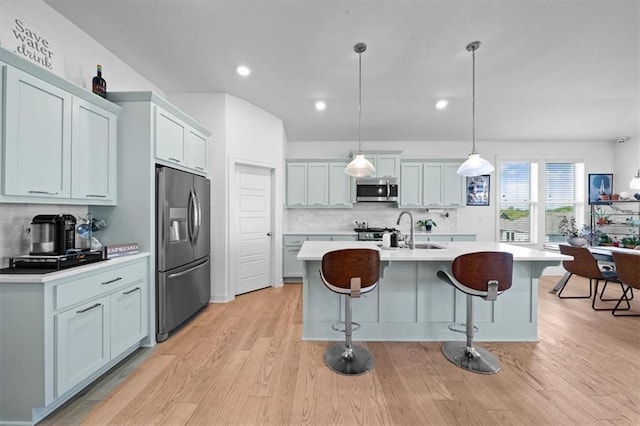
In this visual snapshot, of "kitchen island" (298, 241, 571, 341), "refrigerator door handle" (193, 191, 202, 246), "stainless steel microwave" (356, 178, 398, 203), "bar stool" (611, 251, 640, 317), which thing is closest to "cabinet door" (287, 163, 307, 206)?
"stainless steel microwave" (356, 178, 398, 203)

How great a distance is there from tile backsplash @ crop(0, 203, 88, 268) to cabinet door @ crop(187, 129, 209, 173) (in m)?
1.35

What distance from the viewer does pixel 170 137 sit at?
2646mm

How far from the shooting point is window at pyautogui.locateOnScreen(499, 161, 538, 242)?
5270 millimetres

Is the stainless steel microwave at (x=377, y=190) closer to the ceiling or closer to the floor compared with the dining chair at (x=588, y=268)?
closer to the ceiling

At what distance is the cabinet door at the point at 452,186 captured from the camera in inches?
195

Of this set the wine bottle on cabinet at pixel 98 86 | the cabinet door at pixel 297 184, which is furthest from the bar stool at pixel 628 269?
the wine bottle on cabinet at pixel 98 86

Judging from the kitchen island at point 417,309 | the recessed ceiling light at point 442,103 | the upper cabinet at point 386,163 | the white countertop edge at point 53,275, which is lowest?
the kitchen island at point 417,309

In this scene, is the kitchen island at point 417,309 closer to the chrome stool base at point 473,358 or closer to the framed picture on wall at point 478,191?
the chrome stool base at point 473,358

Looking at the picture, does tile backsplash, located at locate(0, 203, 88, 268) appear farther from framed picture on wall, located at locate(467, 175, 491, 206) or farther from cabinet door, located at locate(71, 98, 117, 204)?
framed picture on wall, located at locate(467, 175, 491, 206)

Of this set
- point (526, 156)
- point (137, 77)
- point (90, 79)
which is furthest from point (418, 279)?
point (526, 156)

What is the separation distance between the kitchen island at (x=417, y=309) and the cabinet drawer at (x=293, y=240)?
2039mm

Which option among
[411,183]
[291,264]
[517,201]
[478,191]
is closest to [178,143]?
[291,264]

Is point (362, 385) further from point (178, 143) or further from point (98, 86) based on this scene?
point (98, 86)

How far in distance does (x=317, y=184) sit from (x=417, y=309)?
2.99 meters
